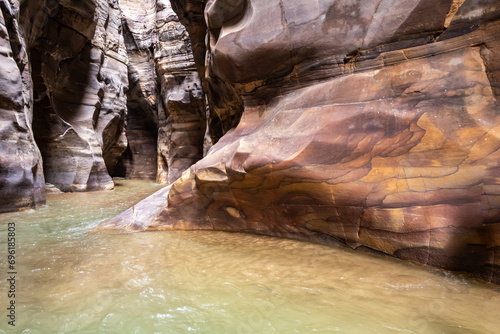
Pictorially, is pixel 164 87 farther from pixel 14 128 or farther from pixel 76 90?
pixel 14 128

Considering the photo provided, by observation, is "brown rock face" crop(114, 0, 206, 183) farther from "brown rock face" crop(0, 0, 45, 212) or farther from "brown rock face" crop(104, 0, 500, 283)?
"brown rock face" crop(104, 0, 500, 283)

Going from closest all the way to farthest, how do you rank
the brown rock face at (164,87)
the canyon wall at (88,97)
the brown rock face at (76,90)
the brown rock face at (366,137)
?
the brown rock face at (366,137) → the canyon wall at (88,97) → the brown rock face at (76,90) → the brown rock face at (164,87)

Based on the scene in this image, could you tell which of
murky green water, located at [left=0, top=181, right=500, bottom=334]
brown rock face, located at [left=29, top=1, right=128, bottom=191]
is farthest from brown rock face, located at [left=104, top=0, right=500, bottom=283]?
brown rock face, located at [left=29, top=1, right=128, bottom=191]

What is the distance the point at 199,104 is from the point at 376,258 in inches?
523

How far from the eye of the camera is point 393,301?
179 cm

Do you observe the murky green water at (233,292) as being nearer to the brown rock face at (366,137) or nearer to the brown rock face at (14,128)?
the brown rock face at (366,137)

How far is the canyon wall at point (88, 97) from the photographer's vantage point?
18.8ft

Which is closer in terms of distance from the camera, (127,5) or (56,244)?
(56,244)

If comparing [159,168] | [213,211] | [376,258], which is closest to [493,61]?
[376,258]

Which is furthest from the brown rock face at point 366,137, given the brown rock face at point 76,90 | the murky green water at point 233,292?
the brown rock face at point 76,90

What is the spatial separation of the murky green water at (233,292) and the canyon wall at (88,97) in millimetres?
4210

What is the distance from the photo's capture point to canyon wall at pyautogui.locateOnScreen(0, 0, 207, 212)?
5.74 m

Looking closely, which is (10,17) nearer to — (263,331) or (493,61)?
(263,331)

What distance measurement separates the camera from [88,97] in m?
10.9
